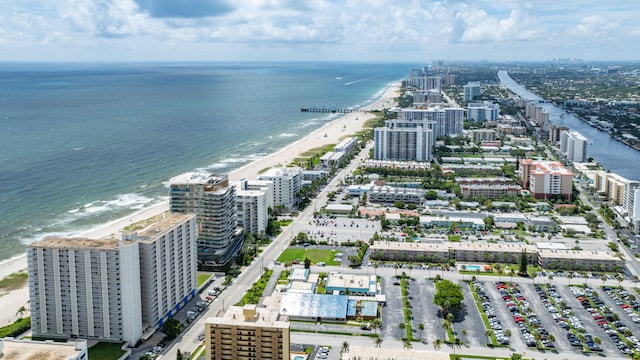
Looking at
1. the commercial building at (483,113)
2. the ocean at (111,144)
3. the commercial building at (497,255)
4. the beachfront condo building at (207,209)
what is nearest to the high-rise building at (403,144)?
the ocean at (111,144)

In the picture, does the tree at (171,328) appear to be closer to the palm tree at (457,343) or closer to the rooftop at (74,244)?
the rooftop at (74,244)

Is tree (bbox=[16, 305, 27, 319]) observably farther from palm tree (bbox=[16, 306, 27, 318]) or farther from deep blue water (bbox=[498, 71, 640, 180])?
deep blue water (bbox=[498, 71, 640, 180])

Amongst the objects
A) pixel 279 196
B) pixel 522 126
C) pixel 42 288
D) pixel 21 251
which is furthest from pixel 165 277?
pixel 522 126

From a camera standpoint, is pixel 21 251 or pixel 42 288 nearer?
pixel 42 288

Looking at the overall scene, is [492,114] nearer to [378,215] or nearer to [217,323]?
[378,215]

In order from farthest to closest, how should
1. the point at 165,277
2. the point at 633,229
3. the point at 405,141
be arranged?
the point at 405,141 < the point at 633,229 < the point at 165,277

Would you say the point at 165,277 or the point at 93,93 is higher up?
the point at 93,93

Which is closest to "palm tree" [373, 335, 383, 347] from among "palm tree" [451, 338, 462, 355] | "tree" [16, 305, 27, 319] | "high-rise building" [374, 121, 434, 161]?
"palm tree" [451, 338, 462, 355]
